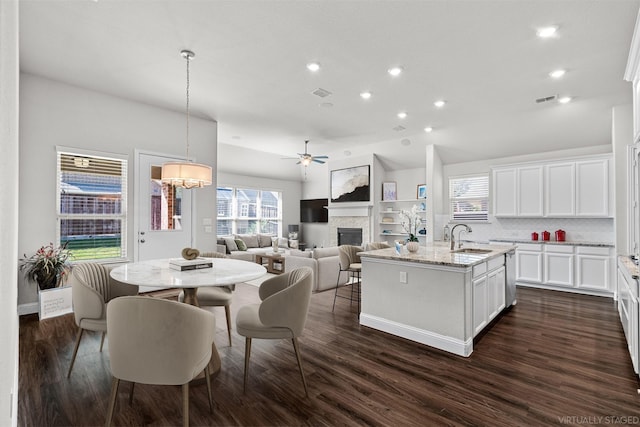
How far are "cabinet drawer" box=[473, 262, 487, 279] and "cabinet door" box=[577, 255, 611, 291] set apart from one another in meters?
3.18

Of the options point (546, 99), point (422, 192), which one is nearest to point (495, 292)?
point (546, 99)

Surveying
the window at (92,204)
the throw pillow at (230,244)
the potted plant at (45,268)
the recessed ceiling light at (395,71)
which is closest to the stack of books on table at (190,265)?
the potted plant at (45,268)

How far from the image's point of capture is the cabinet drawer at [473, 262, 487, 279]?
3.11 m

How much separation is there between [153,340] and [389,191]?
24.2ft

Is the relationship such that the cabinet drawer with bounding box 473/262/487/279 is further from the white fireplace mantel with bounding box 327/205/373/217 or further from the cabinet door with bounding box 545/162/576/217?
the white fireplace mantel with bounding box 327/205/373/217

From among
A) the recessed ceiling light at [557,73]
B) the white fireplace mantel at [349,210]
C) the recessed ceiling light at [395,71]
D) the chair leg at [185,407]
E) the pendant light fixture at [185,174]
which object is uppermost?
the recessed ceiling light at [395,71]

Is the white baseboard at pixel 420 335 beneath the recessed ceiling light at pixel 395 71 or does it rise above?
beneath

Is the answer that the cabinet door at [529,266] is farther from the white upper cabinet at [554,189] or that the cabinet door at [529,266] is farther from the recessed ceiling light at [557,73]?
the recessed ceiling light at [557,73]

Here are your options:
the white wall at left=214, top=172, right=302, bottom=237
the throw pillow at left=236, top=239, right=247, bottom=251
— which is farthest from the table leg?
the white wall at left=214, top=172, right=302, bottom=237

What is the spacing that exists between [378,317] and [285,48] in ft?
10.3

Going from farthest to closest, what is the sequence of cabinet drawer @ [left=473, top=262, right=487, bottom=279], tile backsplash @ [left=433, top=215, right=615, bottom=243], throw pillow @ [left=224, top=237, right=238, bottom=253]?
throw pillow @ [left=224, top=237, right=238, bottom=253], tile backsplash @ [left=433, top=215, right=615, bottom=243], cabinet drawer @ [left=473, top=262, right=487, bottom=279]

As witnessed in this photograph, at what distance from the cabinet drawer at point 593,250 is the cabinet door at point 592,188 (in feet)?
1.90

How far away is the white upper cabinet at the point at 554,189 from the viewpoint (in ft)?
17.3

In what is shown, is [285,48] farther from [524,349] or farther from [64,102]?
[524,349]
